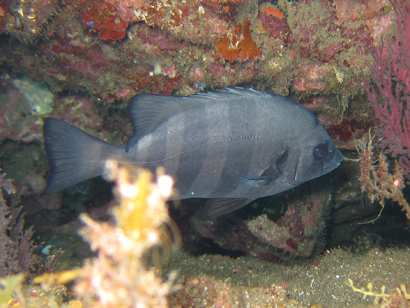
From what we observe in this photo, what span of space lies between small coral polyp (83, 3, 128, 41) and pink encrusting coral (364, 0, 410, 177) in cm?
303

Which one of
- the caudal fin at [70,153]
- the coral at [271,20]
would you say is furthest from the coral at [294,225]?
the caudal fin at [70,153]

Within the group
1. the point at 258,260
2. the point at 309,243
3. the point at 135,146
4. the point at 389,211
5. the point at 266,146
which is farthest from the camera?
the point at 389,211

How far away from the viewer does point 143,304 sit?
1.57 meters

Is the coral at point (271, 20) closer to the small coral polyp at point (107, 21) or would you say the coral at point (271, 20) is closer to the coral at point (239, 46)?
the coral at point (239, 46)

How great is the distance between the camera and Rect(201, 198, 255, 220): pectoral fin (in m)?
3.23

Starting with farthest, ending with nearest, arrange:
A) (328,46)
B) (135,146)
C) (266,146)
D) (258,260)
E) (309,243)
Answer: (258,260), (309,243), (328,46), (266,146), (135,146)

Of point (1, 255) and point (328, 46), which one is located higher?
point (328, 46)

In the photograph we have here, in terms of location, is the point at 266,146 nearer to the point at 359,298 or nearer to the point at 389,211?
the point at 359,298

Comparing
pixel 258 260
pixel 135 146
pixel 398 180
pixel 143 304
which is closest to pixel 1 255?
pixel 135 146

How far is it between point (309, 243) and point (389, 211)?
2.87 metres

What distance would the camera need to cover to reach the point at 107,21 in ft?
10.4

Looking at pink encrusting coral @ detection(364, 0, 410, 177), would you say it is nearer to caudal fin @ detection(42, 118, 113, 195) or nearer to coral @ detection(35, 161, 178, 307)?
coral @ detection(35, 161, 178, 307)

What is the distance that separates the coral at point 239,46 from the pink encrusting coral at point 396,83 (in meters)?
1.40

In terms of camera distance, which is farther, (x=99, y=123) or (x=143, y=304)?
(x=99, y=123)
